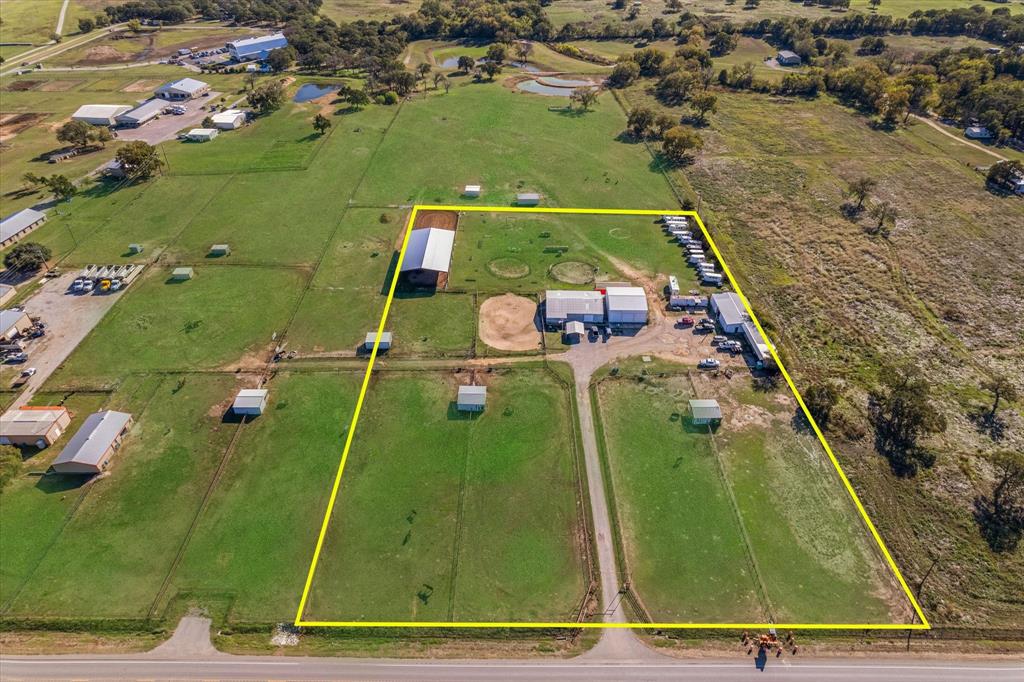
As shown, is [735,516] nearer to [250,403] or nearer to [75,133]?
[250,403]

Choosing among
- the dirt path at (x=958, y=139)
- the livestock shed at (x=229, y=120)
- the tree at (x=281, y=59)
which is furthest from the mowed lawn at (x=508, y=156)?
the dirt path at (x=958, y=139)

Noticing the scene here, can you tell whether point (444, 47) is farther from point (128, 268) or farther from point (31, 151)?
point (128, 268)

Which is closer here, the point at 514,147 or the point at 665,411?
the point at 665,411

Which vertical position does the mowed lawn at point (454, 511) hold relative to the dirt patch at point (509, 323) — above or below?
below

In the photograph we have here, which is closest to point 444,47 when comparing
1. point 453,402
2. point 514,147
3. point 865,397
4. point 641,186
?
point 514,147

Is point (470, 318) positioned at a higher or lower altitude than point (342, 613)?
higher

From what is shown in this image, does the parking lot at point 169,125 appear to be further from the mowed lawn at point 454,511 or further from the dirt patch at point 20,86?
the mowed lawn at point 454,511
